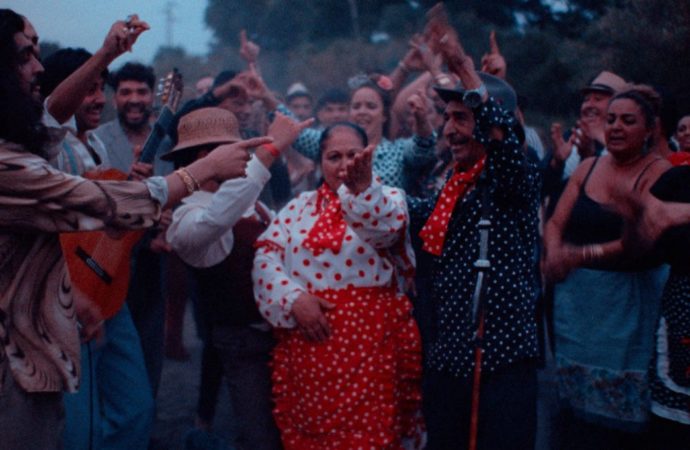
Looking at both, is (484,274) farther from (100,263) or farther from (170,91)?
(170,91)

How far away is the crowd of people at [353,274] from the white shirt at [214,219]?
0.5 inches

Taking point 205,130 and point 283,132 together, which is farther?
point 205,130

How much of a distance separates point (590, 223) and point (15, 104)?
9.41 feet

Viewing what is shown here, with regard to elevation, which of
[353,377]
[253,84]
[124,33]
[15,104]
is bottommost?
[353,377]

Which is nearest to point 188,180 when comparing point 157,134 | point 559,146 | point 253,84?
point 157,134

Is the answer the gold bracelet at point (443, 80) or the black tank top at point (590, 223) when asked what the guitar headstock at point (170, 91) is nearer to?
the gold bracelet at point (443, 80)

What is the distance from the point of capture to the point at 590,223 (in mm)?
4066

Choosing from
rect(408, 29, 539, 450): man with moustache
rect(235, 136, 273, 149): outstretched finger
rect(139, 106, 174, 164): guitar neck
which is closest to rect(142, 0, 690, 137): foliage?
rect(139, 106, 174, 164): guitar neck

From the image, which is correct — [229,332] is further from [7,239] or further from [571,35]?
[571,35]

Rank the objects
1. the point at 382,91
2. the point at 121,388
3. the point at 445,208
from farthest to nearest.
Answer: the point at 382,91 → the point at 121,388 → the point at 445,208

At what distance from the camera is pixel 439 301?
349cm

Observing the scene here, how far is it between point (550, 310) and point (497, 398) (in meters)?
1.98

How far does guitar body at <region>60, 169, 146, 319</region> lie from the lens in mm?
3674

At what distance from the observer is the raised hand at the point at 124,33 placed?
3.58m
